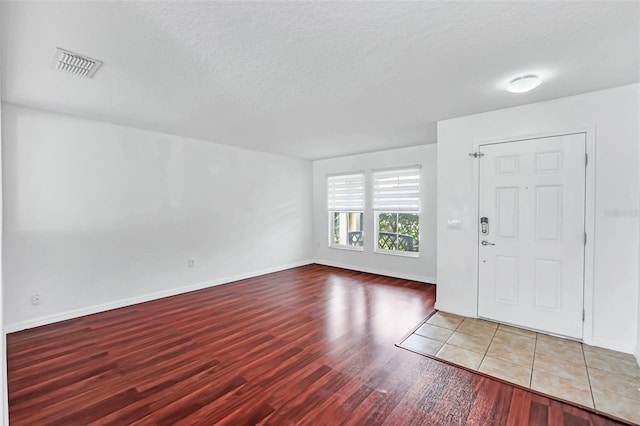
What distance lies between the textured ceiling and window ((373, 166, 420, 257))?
6.44ft

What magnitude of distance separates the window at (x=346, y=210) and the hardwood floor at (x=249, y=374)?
272 cm

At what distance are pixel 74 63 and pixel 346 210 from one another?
5.00m

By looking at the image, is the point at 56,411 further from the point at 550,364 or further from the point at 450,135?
the point at 450,135

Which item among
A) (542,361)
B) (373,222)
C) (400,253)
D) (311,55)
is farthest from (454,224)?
(311,55)

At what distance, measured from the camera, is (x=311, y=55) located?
2.26m

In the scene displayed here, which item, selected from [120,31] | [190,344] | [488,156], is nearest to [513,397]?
[488,156]

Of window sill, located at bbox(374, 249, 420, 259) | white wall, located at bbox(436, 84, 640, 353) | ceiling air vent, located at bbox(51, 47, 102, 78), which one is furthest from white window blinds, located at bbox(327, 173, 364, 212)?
ceiling air vent, located at bbox(51, 47, 102, 78)

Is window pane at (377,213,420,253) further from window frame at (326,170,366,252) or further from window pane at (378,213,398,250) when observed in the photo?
window frame at (326,170,366,252)

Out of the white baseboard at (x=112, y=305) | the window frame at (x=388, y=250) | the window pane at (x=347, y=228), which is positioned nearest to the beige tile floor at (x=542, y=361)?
the window frame at (x=388, y=250)

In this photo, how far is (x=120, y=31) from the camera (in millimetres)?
1979

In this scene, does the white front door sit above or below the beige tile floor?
above

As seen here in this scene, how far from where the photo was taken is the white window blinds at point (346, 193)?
626cm

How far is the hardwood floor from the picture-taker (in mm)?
2008

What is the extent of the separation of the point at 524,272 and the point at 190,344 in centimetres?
373
